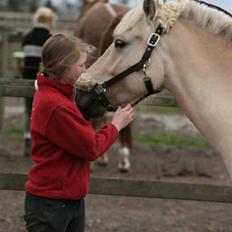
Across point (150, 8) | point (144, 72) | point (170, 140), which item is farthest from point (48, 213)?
point (170, 140)

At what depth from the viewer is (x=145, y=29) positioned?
10.1ft

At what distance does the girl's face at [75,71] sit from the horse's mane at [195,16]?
255mm

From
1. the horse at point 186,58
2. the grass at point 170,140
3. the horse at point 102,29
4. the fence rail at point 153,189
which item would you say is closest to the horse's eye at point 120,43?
the horse at point 186,58

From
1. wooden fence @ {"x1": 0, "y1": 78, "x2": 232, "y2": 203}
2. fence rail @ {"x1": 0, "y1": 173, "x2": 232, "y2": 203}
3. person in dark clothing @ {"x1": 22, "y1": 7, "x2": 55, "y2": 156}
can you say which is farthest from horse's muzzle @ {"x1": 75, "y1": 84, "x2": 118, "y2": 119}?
person in dark clothing @ {"x1": 22, "y1": 7, "x2": 55, "y2": 156}

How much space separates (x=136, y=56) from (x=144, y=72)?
88 millimetres

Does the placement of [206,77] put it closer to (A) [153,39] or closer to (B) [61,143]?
(A) [153,39]

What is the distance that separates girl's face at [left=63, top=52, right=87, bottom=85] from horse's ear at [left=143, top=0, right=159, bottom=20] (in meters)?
0.36

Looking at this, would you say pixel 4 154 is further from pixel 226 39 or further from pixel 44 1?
pixel 44 1

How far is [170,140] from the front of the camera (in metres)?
9.14

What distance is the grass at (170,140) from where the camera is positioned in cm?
891

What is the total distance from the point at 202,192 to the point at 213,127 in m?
1.17

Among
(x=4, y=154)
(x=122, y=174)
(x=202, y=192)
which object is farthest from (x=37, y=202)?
(x=4, y=154)

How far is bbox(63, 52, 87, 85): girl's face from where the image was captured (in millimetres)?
3051

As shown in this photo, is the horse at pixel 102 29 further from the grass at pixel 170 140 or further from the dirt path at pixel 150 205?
the grass at pixel 170 140
